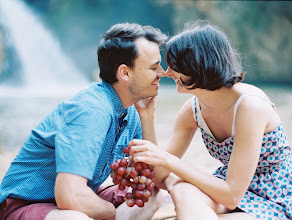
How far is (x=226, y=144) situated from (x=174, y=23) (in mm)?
7845

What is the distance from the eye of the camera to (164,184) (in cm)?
169

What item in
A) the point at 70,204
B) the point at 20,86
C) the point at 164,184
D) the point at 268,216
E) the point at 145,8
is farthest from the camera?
the point at 145,8

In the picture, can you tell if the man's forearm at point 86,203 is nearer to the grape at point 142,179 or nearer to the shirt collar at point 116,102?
the grape at point 142,179

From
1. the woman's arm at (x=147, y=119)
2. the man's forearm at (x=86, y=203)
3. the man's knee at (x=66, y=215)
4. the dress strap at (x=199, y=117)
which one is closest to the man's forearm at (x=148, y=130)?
the woman's arm at (x=147, y=119)

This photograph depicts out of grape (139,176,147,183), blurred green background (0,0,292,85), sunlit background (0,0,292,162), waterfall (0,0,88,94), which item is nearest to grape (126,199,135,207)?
grape (139,176,147,183)

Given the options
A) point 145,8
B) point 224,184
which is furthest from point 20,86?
point 224,184

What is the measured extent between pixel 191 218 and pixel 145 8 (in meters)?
8.49

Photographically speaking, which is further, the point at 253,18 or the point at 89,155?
the point at 253,18

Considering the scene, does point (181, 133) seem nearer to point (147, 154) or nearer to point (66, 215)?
point (147, 154)

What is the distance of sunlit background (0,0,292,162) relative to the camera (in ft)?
27.7

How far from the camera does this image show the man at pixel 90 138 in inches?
51.1

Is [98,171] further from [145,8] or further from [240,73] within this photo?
[145,8]

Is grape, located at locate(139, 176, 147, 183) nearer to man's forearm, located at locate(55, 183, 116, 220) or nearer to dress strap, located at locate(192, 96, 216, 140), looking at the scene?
man's forearm, located at locate(55, 183, 116, 220)

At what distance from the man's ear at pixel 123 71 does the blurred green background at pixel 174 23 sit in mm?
6977
